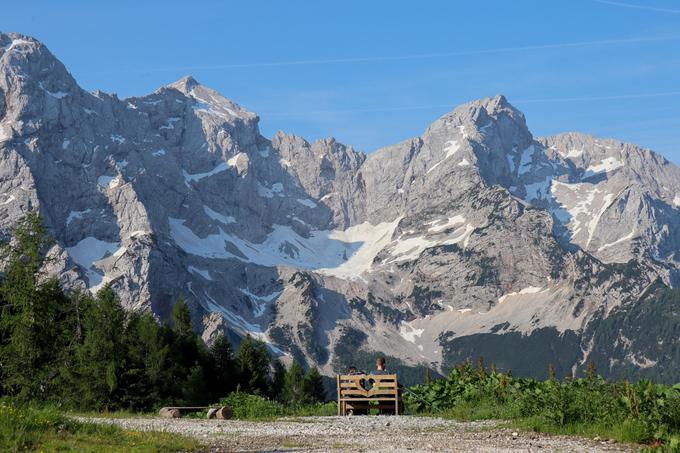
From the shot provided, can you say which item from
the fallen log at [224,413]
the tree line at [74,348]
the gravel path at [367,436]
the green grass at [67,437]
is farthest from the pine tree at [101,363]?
the green grass at [67,437]

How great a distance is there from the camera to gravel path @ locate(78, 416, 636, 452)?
24.7 m

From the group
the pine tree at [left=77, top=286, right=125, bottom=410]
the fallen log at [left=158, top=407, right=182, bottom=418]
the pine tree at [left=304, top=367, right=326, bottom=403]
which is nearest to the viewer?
the fallen log at [left=158, top=407, right=182, bottom=418]

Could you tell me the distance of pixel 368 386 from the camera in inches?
1609

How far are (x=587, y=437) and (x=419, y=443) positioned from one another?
507 centimetres

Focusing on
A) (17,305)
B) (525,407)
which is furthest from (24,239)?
(525,407)

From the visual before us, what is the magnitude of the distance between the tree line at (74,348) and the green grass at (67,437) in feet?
64.7

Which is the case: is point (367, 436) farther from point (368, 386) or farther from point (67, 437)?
point (368, 386)

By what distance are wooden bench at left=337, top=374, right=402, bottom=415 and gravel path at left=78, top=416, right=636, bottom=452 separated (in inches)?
134

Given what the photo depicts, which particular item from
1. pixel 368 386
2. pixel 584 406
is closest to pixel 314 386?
pixel 368 386

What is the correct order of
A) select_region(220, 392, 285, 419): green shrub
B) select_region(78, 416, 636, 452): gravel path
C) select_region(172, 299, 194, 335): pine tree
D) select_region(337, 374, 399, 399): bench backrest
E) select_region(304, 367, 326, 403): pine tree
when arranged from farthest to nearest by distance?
select_region(304, 367, 326, 403): pine tree < select_region(172, 299, 194, 335): pine tree < select_region(220, 392, 285, 419): green shrub < select_region(337, 374, 399, 399): bench backrest < select_region(78, 416, 636, 452): gravel path

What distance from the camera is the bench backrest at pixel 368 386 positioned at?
39.6 metres

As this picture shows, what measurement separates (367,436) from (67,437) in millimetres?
9012

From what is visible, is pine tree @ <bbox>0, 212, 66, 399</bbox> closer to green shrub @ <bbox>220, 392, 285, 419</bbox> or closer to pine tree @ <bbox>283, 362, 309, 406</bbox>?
green shrub @ <bbox>220, 392, 285, 419</bbox>

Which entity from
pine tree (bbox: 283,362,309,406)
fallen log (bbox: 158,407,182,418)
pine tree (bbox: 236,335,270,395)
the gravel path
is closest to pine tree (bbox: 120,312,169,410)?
fallen log (bbox: 158,407,182,418)
